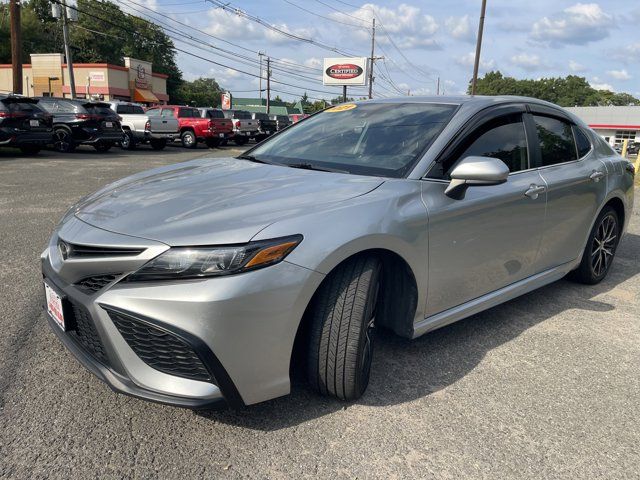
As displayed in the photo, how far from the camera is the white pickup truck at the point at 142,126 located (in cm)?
1980

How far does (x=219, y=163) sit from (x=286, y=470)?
199 centimetres

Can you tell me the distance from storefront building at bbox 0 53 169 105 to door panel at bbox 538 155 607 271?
4323 centimetres

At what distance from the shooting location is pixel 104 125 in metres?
16.7

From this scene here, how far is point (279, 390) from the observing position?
2219mm

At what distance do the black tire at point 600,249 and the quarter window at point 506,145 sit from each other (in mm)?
1198

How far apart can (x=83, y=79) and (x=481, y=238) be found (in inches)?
1816

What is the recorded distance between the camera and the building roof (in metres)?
61.2

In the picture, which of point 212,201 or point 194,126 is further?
point 194,126

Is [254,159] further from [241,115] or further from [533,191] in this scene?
[241,115]

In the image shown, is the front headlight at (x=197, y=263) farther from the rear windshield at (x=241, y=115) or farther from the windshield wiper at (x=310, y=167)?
the rear windshield at (x=241, y=115)

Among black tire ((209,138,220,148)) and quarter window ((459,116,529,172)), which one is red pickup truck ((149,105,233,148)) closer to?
black tire ((209,138,220,148))

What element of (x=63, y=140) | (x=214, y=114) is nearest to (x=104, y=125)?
(x=63, y=140)

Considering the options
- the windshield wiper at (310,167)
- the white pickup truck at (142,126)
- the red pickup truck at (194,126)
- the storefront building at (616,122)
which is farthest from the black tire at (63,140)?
the storefront building at (616,122)

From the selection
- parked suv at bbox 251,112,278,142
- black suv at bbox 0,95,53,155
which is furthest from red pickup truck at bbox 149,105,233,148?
black suv at bbox 0,95,53,155
